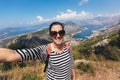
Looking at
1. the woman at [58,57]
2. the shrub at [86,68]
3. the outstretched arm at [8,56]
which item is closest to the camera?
the outstretched arm at [8,56]

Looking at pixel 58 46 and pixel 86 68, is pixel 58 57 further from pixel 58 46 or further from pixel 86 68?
pixel 86 68

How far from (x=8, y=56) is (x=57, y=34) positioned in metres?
1.37

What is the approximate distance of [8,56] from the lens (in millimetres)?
1383

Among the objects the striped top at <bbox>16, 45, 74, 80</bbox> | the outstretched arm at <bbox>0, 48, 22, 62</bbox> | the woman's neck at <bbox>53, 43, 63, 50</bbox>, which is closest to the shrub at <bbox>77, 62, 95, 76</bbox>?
the striped top at <bbox>16, 45, 74, 80</bbox>

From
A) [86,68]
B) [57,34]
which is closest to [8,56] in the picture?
[57,34]

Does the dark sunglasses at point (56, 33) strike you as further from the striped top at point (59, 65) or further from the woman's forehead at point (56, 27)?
the striped top at point (59, 65)

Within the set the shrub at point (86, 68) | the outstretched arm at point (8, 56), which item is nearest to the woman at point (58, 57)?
the outstretched arm at point (8, 56)

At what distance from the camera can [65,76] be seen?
284cm

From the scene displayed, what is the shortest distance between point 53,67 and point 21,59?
1.23 m

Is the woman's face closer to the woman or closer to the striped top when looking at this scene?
the woman

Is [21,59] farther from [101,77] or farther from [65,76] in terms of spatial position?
[101,77]

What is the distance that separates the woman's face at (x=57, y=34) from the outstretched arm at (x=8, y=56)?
47.1 inches

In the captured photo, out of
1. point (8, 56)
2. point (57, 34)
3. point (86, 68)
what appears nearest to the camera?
point (8, 56)

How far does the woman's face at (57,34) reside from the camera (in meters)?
2.71
